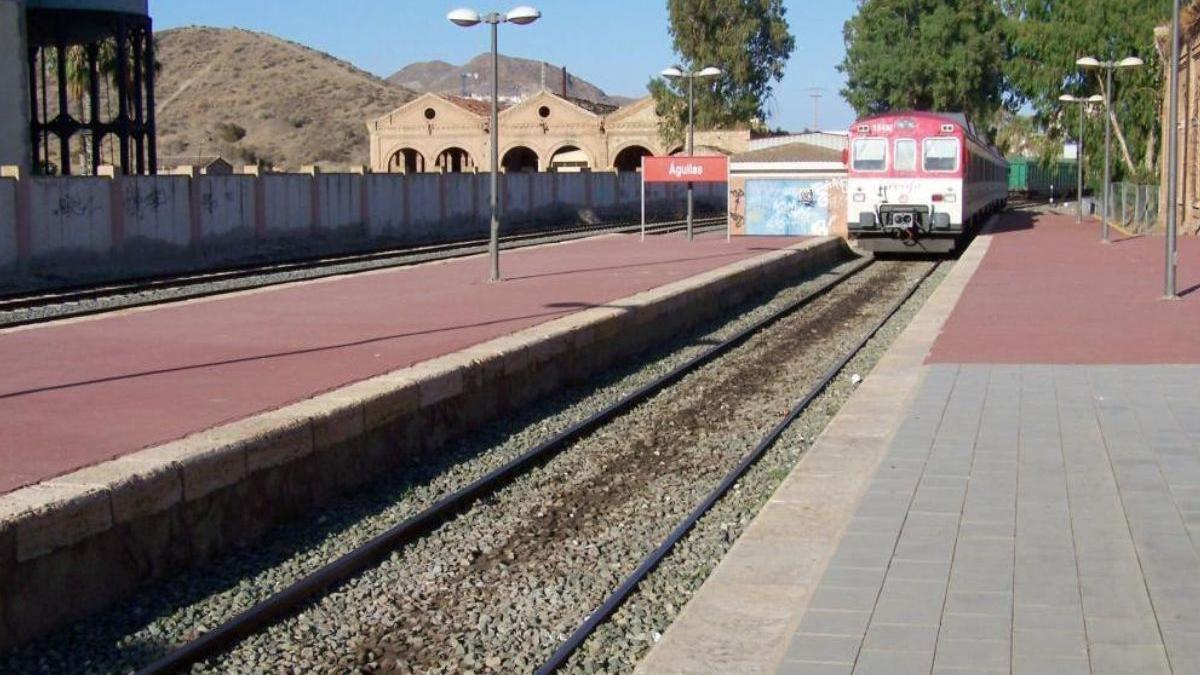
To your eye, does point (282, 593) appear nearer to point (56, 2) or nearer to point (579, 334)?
point (579, 334)

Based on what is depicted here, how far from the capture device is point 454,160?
83312 millimetres

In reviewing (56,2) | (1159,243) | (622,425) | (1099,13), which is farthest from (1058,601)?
(1099,13)

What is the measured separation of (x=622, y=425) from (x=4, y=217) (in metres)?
16.0

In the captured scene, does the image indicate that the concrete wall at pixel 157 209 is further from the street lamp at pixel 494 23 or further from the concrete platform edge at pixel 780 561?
the concrete platform edge at pixel 780 561

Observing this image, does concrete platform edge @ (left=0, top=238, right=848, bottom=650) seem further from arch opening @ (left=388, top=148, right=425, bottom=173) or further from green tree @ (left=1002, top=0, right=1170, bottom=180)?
arch opening @ (left=388, top=148, right=425, bottom=173)

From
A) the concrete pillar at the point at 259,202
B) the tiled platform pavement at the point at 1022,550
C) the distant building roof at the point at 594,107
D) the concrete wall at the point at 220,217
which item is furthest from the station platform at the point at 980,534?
the distant building roof at the point at 594,107

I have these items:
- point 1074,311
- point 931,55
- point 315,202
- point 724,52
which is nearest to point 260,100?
point 724,52

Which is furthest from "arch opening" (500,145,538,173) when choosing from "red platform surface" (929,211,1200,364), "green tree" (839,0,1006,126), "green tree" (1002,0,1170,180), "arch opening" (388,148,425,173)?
"red platform surface" (929,211,1200,364)

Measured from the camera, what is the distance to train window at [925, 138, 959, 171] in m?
31.8

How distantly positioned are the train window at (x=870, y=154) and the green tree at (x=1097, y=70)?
61.6ft

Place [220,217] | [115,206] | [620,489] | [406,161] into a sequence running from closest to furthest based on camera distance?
[620,489] < [115,206] < [220,217] < [406,161]

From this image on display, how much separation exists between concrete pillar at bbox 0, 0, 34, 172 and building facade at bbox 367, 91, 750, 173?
37296 mm

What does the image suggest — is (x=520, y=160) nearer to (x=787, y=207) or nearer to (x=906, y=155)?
(x=787, y=207)

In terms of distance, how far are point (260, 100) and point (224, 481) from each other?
379 ft
